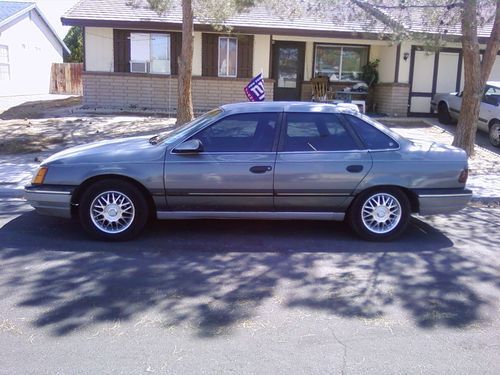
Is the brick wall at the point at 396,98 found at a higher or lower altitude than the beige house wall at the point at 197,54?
lower

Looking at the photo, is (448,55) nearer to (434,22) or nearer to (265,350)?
(434,22)

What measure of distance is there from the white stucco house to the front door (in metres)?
13.3

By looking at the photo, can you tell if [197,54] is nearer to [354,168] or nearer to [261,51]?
[261,51]

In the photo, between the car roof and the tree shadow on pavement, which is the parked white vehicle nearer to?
the tree shadow on pavement

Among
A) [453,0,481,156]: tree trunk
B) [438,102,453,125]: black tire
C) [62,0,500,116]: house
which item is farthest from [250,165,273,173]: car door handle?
[438,102,453,125]: black tire

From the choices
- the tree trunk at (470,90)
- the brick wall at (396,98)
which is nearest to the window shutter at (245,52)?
the brick wall at (396,98)

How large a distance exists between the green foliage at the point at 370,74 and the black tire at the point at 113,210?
15728 millimetres

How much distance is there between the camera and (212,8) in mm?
14016

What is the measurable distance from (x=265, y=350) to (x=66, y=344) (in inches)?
52.6

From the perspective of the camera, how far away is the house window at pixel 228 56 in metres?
18.8

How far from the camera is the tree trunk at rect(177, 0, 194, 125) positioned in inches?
504

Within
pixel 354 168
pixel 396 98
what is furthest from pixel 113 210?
pixel 396 98

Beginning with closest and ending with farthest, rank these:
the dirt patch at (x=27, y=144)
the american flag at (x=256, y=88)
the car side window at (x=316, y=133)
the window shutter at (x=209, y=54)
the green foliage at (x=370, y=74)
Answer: the car side window at (x=316, y=133) → the american flag at (x=256, y=88) → the dirt patch at (x=27, y=144) → the window shutter at (x=209, y=54) → the green foliage at (x=370, y=74)

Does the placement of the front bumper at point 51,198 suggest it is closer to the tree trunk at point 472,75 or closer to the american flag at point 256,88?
the american flag at point 256,88
